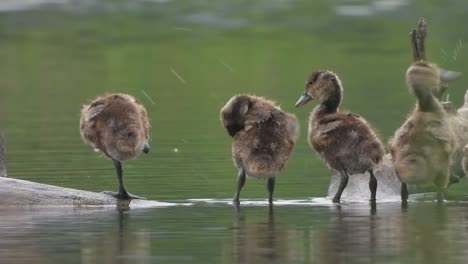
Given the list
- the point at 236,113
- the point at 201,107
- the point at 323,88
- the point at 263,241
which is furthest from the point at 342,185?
the point at 201,107

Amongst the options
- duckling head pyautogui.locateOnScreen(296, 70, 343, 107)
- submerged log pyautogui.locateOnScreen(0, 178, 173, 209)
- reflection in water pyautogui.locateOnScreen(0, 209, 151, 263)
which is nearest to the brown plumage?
duckling head pyautogui.locateOnScreen(296, 70, 343, 107)

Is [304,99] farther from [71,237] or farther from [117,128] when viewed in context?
[71,237]

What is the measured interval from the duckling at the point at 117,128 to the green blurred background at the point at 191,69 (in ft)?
2.30

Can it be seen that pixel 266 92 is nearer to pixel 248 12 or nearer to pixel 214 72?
pixel 214 72

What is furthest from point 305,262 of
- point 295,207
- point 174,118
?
point 174,118

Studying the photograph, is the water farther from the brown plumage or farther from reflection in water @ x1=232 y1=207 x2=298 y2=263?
the brown plumage

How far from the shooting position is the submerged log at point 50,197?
1401cm

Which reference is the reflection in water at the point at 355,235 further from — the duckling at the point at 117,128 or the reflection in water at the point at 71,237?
the duckling at the point at 117,128

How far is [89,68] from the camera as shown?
42.0 meters

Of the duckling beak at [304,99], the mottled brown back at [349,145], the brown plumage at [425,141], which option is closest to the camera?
the brown plumage at [425,141]

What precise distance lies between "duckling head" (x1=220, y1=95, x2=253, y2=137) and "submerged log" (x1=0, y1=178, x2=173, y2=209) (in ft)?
3.08

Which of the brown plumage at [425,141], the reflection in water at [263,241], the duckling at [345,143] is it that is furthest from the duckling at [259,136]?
the reflection in water at [263,241]

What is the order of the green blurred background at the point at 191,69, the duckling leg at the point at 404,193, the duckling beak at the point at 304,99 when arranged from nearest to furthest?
the duckling leg at the point at 404,193
the duckling beak at the point at 304,99
the green blurred background at the point at 191,69

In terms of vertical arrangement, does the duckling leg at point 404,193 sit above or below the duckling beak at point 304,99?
below
